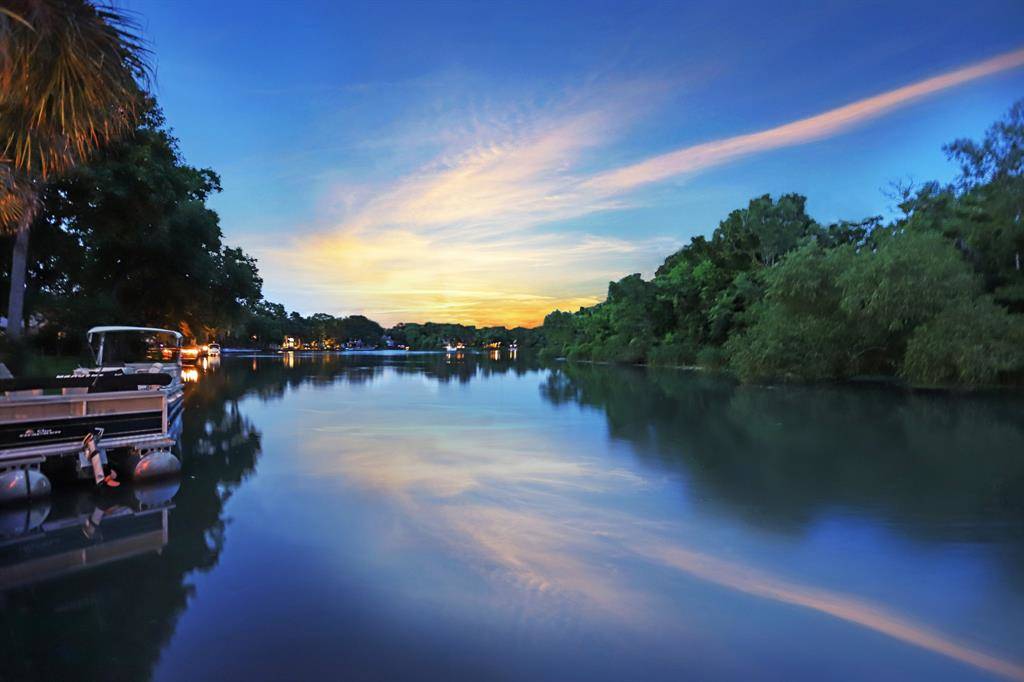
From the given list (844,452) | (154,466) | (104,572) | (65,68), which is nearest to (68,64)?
(65,68)

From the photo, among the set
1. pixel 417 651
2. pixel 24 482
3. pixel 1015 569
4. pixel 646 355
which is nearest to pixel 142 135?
pixel 24 482

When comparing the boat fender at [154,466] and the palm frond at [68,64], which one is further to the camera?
the boat fender at [154,466]

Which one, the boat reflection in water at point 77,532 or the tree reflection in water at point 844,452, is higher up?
the boat reflection in water at point 77,532

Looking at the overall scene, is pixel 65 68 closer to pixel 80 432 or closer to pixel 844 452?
pixel 80 432

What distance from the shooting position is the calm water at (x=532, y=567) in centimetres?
390

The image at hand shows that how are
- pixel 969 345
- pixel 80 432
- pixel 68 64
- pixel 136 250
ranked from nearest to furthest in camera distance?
pixel 68 64 < pixel 80 432 < pixel 969 345 < pixel 136 250

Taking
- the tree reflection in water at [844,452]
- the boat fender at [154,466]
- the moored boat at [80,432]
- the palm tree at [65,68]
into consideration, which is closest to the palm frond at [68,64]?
the palm tree at [65,68]

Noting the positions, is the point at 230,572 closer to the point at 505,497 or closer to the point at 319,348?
the point at 505,497

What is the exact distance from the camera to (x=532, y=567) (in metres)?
5.40

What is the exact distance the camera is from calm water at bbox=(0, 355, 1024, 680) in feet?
12.8

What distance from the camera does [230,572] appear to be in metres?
5.35

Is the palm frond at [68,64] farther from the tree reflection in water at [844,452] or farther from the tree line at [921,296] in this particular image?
the tree line at [921,296]

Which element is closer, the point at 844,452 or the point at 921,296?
the point at 844,452

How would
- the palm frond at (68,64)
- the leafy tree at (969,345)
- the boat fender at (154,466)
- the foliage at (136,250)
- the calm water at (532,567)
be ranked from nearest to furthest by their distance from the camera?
the calm water at (532,567) → the palm frond at (68,64) → the boat fender at (154,466) → the foliage at (136,250) → the leafy tree at (969,345)
